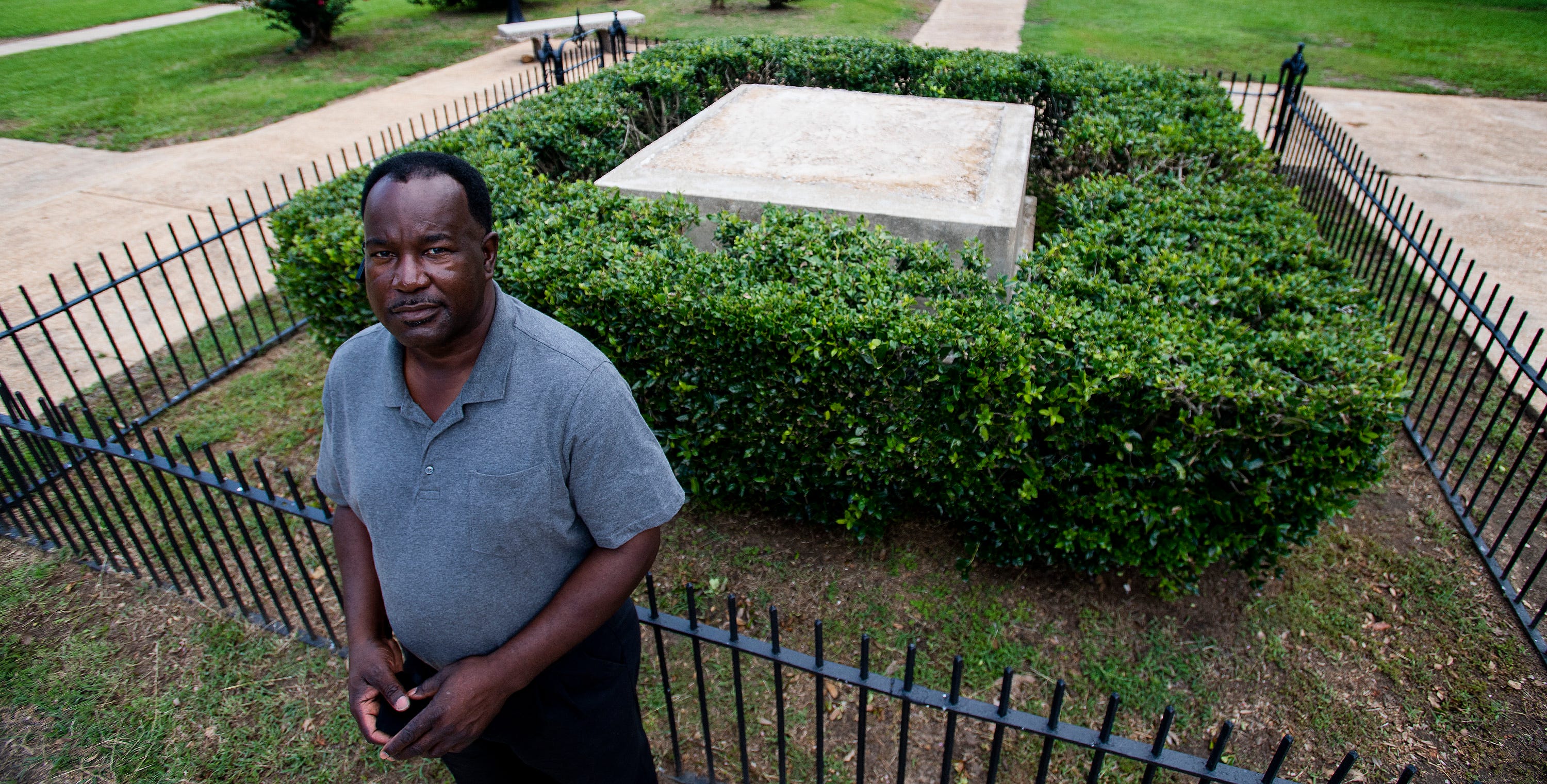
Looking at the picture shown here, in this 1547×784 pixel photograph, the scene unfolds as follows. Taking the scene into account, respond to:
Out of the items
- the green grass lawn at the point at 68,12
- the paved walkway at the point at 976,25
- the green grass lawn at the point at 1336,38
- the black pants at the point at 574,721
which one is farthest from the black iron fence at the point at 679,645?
the green grass lawn at the point at 68,12

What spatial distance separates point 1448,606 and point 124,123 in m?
14.3

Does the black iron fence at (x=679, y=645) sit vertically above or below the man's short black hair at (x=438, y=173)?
below

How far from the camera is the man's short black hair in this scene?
171 centimetres

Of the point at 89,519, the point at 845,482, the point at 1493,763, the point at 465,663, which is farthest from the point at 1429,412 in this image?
the point at 89,519

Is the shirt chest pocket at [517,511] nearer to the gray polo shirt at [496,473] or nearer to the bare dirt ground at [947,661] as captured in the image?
the gray polo shirt at [496,473]

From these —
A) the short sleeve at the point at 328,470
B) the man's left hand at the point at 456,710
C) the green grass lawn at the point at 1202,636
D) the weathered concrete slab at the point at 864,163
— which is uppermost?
the short sleeve at the point at 328,470

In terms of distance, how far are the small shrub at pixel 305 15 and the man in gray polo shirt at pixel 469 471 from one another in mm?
16015

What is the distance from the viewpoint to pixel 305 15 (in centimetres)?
1499

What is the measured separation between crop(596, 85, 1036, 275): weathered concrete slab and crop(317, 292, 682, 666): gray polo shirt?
3.34 meters

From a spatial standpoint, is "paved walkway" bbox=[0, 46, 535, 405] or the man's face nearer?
the man's face

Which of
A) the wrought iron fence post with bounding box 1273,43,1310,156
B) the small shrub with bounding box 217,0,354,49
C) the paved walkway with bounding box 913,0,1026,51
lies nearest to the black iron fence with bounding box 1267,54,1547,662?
the wrought iron fence post with bounding box 1273,43,1310,156

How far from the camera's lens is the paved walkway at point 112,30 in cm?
1579

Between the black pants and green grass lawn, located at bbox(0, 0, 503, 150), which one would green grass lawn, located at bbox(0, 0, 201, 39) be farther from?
the black pants

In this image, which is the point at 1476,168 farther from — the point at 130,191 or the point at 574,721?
the point at 130,191
